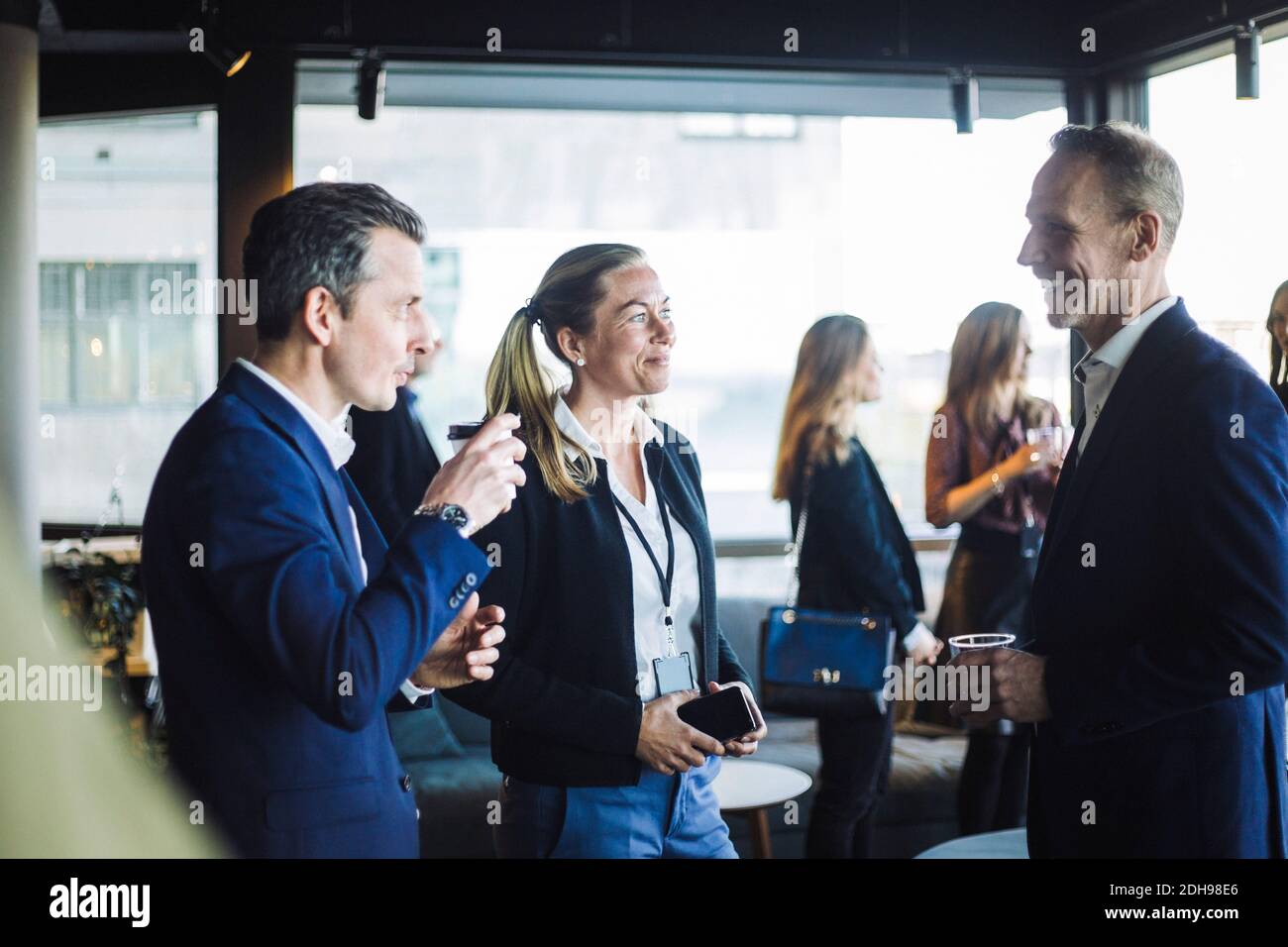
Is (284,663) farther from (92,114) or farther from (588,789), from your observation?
(92,114)

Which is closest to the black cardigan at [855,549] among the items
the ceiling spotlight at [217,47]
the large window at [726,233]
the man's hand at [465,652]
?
the man's hand at [465,652]

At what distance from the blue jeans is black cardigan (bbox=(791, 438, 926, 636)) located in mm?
1451

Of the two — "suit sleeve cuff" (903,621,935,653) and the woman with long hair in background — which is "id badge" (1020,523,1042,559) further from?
the woman with long hair in background

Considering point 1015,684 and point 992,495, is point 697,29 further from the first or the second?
point 1015,684

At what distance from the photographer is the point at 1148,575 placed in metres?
1.54

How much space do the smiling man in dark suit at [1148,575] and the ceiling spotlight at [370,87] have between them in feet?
8.18

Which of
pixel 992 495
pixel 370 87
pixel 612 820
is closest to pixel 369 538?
pixel 612 820

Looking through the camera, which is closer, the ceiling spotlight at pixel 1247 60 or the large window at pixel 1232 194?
the ceiling spotlight at pixel 1247 60

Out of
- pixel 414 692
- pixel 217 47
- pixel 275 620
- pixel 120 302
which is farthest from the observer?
pixel 120 302

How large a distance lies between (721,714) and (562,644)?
0.26 meters

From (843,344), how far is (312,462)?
217 centimetres

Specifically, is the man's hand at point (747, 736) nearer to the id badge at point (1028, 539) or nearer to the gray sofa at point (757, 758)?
the gray sofa at point (757, 758)

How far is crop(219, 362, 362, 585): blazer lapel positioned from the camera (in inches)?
51.8

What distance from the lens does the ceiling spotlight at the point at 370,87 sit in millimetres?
3598
